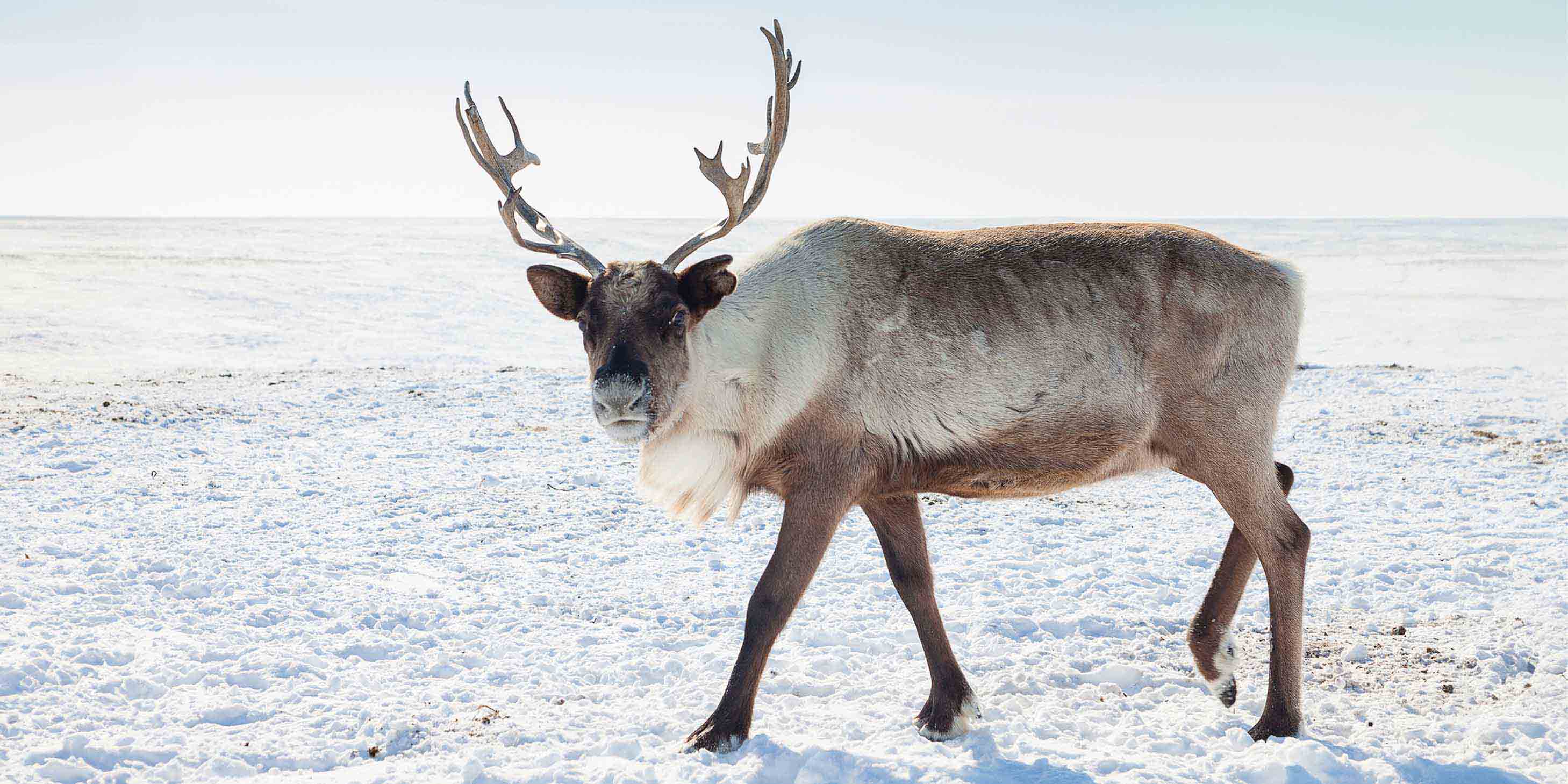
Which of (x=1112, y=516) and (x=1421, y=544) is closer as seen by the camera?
(x=1421, y=544)

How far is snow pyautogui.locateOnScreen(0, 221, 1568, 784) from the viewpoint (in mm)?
4445

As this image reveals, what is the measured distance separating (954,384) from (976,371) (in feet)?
0.37

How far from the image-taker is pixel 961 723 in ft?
15.4

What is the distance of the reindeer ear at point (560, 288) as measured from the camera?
452 centimetres

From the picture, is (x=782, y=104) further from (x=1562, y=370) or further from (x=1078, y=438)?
(x=1562, y=370)

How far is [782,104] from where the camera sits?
5102 millimetres

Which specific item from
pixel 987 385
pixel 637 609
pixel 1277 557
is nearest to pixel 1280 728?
pixel 1277 557

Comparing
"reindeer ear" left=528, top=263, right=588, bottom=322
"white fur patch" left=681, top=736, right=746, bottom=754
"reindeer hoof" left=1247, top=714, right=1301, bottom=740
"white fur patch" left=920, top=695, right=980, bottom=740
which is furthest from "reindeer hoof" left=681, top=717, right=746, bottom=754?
"reindeer hoof" left=1247, top=714, right=1301, bottom=740

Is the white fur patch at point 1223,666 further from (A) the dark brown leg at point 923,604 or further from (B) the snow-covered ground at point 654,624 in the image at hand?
(A) the dark brown leg at point 923,604

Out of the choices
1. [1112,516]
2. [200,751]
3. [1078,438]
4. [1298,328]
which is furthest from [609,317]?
[1112,516]

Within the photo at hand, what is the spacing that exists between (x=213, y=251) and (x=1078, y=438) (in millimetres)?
38155

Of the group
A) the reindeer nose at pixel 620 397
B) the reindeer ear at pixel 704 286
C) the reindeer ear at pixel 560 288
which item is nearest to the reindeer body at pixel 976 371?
the reindeer ear at pixel 704 286

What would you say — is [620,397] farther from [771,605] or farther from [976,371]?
[976,371]

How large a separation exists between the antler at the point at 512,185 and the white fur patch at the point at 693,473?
0.86m
